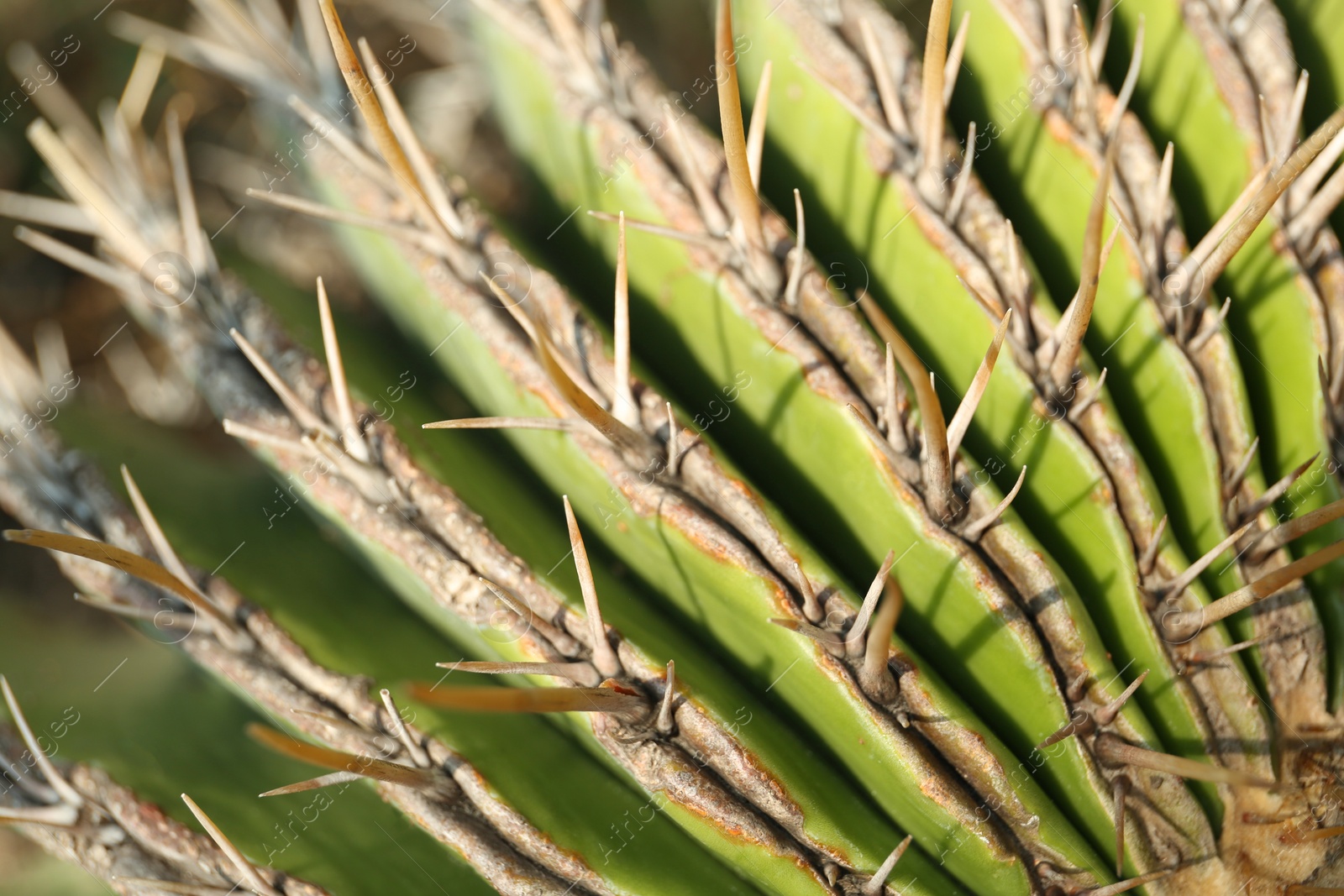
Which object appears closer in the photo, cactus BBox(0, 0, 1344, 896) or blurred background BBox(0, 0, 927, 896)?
cactus BBox(0, 0, 1344, 896)

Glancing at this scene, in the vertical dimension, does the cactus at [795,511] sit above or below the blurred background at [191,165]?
below

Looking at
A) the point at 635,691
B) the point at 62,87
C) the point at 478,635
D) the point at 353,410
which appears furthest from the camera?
the point at 62,87

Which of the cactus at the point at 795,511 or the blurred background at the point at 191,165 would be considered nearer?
the cactus at the point at 795,511

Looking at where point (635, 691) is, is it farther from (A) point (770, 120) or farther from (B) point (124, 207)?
(B) point (124, 207)

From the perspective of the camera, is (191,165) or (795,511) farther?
(191,165)

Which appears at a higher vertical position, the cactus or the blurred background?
the blurred background

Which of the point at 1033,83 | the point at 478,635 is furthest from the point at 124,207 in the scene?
the point at 1033,83

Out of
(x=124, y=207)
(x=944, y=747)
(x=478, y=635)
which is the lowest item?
(x=944, y=747)

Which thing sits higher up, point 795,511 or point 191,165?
point 191,165
